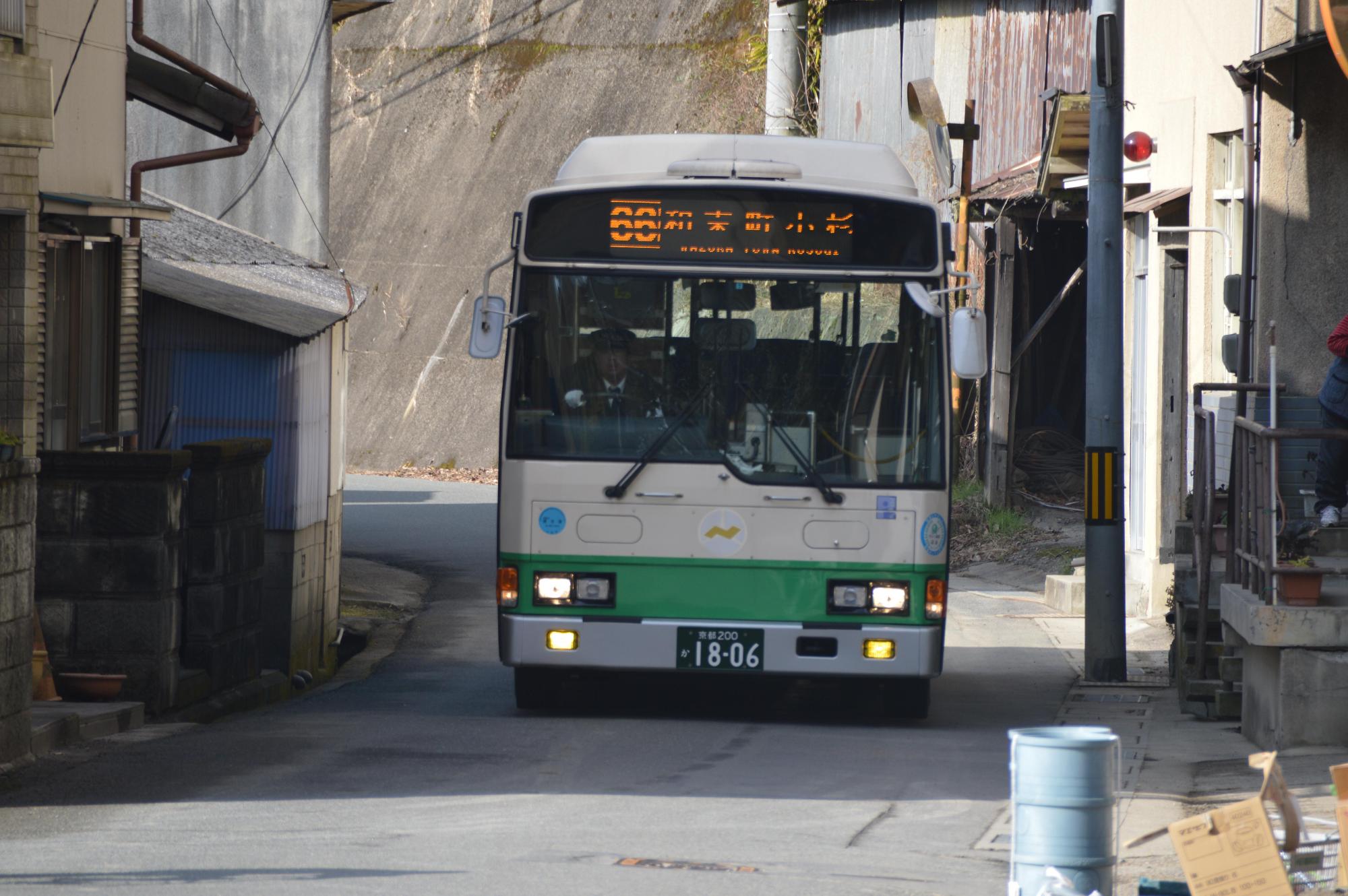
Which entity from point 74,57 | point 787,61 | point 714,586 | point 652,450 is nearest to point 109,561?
point 652,450

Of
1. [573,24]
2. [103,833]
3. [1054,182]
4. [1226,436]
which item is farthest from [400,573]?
[573,24]

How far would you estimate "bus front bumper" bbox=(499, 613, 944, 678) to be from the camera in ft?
33.8

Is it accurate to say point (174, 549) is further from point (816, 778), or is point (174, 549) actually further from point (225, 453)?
point (816, 778)

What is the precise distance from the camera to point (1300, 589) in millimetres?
9477

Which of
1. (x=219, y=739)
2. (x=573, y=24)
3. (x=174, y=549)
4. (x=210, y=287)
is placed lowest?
(x=219, y=739)

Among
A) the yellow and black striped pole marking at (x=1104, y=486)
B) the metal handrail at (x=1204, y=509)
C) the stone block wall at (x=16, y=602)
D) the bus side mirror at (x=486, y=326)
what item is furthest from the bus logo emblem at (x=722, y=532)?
the yellow and black striped pole marking at (x=1104, y=486)

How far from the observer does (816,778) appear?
8797 millimetres

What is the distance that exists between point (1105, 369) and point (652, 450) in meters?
4.69

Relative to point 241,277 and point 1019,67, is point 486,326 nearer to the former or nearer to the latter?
point 241,277

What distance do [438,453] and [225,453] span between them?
24123mm

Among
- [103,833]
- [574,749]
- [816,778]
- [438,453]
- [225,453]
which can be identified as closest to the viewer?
[103,833]

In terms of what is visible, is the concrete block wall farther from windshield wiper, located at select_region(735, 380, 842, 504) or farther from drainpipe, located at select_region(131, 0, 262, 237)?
drainpipe, located at select_region(131, 0, 262, 237)

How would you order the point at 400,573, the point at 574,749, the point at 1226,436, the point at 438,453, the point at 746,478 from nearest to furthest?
the point at 574,749 → the point at 746,478 → the point at 1226,436 → the point at 400,573 → the point at 438,453

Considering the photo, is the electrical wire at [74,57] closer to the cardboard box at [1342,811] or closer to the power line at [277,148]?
the power line at [277,148]
